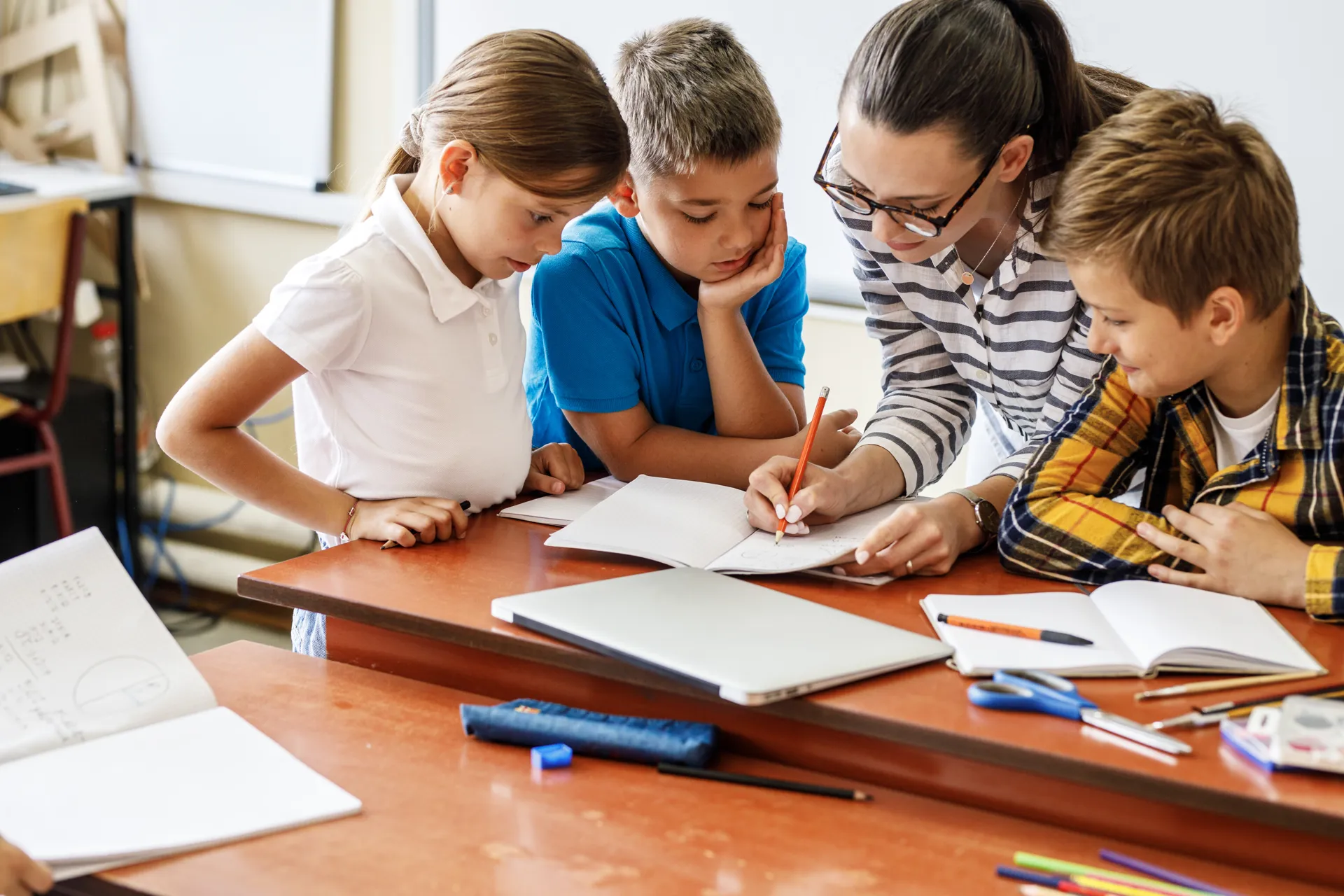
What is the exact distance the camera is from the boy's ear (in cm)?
119

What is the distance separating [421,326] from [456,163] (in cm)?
17

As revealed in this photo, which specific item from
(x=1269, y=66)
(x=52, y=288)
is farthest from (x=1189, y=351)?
(x=52, y=288)

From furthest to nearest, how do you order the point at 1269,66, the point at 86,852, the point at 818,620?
the point at 1269,66 < the point at 818,620 < the point at 86,852

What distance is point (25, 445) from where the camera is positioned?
291cm

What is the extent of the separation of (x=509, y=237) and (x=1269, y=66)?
4.57 feet

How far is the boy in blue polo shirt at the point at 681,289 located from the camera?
4.77 ft

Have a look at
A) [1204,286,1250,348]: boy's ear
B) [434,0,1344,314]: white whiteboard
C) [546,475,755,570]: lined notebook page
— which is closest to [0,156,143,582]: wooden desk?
[434,0,1344,314]: white whiteboard

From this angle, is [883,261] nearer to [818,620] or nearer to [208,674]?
[818,620]

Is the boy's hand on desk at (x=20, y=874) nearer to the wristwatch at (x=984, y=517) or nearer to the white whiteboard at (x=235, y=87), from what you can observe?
the wristwatch at (x=984, y=517)

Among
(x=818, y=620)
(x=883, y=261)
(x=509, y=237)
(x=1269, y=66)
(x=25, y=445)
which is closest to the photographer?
(x=818, y=620)

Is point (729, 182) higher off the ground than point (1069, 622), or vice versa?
point (729, 182)

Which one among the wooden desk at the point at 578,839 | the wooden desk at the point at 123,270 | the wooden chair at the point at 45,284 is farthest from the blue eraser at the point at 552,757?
the wooden desk at the point at 123,270

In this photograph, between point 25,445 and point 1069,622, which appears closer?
point 1069,622

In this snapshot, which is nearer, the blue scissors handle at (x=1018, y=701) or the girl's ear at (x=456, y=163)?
the blue scissors handle at (x=1018, y=701)
